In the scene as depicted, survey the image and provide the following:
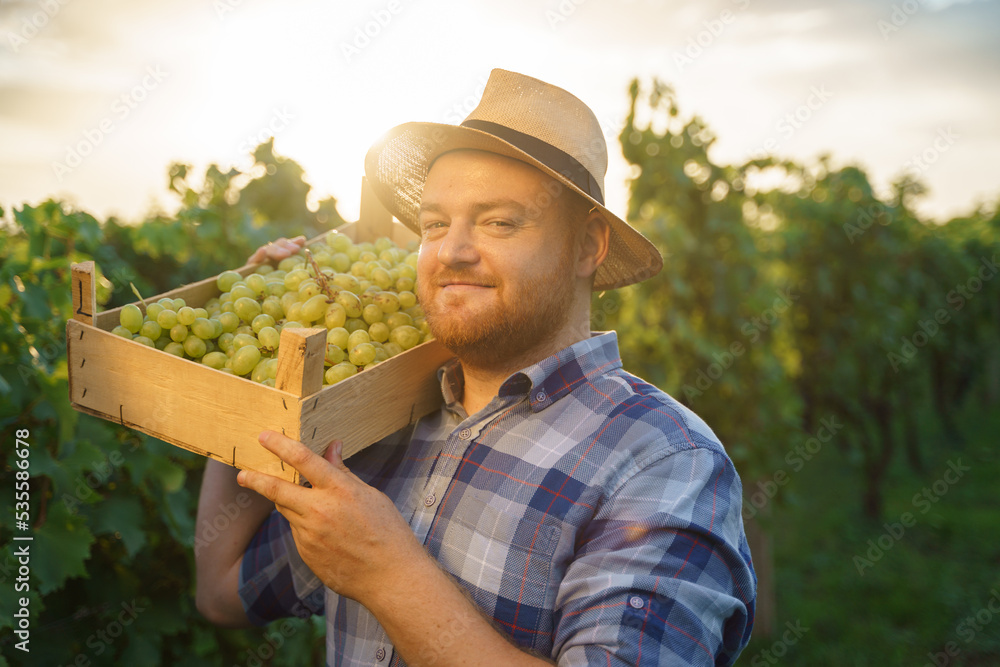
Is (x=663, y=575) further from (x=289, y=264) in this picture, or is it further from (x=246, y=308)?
(x=289, y=264)

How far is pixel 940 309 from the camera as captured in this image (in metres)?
11.6

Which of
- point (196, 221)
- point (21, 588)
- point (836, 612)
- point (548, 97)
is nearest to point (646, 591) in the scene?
point (548, 97)

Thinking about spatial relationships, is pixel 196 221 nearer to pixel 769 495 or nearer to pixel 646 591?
pixel 646 591

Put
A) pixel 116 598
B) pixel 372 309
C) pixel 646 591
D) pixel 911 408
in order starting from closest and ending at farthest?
pixel 646 591 → pixel 372 309 → pixel 116 598 → pixel 911 408

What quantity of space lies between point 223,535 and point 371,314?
920 millimetres

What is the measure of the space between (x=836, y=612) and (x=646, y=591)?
6.88 m

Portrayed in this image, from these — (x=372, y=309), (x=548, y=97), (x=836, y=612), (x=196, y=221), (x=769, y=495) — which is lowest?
(x=836, y=612)

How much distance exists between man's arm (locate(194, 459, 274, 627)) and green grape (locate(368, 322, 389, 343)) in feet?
2.20

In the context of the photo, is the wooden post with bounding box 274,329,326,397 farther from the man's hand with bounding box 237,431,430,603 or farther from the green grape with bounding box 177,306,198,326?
the green grape with bounding box 177,306,198,326

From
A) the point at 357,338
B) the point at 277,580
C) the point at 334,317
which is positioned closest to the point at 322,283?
the point at 334,317

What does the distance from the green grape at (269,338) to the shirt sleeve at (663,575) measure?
0.95 metres

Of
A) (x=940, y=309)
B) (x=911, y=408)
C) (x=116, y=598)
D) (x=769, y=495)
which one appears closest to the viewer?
(x=116, y=598)

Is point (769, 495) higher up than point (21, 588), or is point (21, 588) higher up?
point (21, 588)

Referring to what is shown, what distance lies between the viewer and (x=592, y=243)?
223 centimetres
